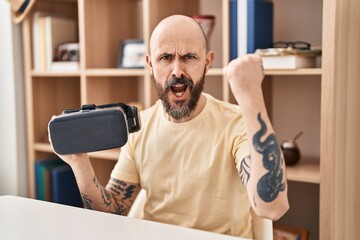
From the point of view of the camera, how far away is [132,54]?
7.86ft

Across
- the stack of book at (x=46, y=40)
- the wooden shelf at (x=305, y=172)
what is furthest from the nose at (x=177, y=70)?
the stack of book at (x=46, y=40)

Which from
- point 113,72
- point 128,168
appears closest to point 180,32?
point 128,168

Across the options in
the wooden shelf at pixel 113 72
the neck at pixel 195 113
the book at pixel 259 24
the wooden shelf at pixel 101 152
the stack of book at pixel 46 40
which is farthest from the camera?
the stack of book at pixel 46 40

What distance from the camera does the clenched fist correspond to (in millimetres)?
1087

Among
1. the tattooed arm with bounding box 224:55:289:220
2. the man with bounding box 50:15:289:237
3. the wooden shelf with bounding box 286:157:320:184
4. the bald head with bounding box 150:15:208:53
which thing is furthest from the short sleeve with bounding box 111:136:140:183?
the wooden shelf with bounding box 286:157:320:184

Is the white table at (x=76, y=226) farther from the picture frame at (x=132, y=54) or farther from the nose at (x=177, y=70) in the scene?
the picture frame at (x=132, y=54)

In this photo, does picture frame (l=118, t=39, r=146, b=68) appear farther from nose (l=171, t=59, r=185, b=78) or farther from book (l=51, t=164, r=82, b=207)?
nose (l=171, t=59, r=185, b=78)

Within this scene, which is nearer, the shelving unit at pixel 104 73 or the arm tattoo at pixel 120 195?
the arm tattoo at pixel 120 195

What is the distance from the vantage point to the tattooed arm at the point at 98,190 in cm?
149

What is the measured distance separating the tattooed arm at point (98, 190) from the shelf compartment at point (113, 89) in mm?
897

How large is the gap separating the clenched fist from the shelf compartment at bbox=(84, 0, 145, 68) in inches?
57.5

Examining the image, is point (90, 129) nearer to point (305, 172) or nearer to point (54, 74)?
point (305, 172)

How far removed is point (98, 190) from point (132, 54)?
39.8 inches

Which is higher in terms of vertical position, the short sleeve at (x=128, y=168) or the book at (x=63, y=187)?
the short sleeve at (x=128, y=168)
